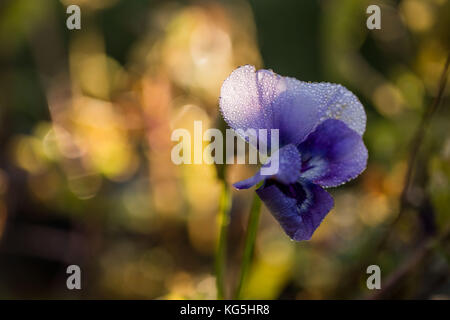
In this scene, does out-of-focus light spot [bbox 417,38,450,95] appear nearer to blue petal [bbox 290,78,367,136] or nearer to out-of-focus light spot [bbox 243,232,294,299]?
out-of-focus light spot [bbox 243,232,294,299]

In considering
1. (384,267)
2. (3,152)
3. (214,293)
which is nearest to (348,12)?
(384,267)

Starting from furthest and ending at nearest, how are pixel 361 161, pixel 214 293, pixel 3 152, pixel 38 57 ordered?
pixel 38 57, pixel 3 152, pixel 214 293, pixel 361 161

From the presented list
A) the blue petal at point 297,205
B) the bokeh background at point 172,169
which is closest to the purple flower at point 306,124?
the blue petal at point 297,205

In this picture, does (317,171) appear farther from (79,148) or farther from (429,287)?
(79,148)

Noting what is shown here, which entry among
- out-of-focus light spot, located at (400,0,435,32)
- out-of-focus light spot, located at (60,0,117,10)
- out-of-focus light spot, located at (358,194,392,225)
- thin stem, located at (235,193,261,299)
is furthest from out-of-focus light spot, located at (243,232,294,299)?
out-of-focus light spot, located at (60,0,117,10)

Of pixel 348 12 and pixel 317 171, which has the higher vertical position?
pixel 348 12

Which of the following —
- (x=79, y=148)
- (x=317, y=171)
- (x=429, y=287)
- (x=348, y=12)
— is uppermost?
(x=348, y=12)
